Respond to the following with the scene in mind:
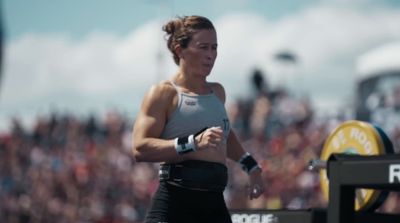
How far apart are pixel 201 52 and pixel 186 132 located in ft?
1.49

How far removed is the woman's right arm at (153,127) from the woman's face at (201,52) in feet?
0.66

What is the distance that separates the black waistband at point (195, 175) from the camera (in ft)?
17.4

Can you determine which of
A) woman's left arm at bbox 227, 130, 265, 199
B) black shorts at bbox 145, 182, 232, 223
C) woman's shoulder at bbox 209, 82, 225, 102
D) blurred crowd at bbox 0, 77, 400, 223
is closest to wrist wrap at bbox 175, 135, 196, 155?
black shorts at bbox 145, 182, 232, 223

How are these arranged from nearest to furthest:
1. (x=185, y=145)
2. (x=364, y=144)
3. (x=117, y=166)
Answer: (x=185, y=145) < (x=364, y=144) < (x=117, y=166)

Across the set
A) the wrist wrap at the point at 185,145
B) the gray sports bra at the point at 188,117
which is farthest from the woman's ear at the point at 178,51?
the wrist wrap at the point at 185,145

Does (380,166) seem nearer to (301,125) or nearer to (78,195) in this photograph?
(301,125)

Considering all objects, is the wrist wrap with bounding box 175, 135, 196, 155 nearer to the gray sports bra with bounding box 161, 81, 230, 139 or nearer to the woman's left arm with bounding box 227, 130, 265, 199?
the gray sports bra with bounding box 161, 81, 230, 139

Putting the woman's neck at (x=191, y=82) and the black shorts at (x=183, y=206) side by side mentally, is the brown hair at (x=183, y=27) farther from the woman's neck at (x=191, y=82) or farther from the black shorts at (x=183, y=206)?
the black shorts at (x=183, y=206)

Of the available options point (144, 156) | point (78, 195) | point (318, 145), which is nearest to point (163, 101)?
point (144, 156)

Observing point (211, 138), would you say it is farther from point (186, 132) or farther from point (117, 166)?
point (117, 166)

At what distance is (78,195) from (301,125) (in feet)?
16.6

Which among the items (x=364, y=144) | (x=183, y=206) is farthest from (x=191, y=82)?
(x=364, y=144)

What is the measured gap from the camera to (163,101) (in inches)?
209

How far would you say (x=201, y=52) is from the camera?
5418 millimetres
